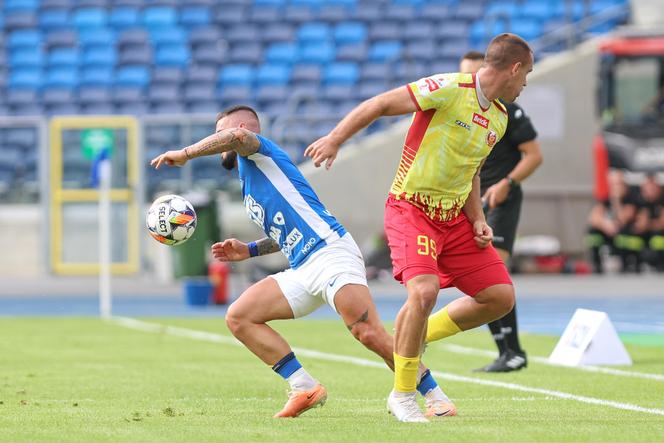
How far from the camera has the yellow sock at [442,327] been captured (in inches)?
352

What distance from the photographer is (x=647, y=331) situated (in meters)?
16.2

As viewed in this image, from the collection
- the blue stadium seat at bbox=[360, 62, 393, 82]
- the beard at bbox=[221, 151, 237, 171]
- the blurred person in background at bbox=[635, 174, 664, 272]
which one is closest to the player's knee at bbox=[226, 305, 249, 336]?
the beard at bbox=[221, 151, 237, 171]

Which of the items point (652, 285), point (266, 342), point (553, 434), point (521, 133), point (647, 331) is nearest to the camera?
point (553, 434)

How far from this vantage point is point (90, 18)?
32938 millimetres

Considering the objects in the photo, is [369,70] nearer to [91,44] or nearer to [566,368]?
[91,44]

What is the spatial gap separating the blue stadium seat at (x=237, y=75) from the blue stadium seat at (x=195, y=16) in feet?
5.82

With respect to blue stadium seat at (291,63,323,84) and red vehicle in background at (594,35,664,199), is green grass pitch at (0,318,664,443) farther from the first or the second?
blue stadium seat at (291,63,323,84)

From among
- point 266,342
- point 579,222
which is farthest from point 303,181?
point 579,222

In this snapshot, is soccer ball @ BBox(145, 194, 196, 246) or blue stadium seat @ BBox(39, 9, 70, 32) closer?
soccer ball @ BBox(145, 194, 196, 246)

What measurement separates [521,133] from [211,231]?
15.9m

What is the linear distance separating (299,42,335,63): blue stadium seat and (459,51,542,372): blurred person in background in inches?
787

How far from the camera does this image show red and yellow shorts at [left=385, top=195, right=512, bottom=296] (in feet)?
25.5

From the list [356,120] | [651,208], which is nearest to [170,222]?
[356,120]

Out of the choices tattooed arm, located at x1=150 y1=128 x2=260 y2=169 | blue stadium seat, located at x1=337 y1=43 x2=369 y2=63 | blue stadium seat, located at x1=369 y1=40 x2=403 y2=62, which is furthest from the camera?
blue stadium seat, located at x1=369 y1=40 x2=403 y2=62
